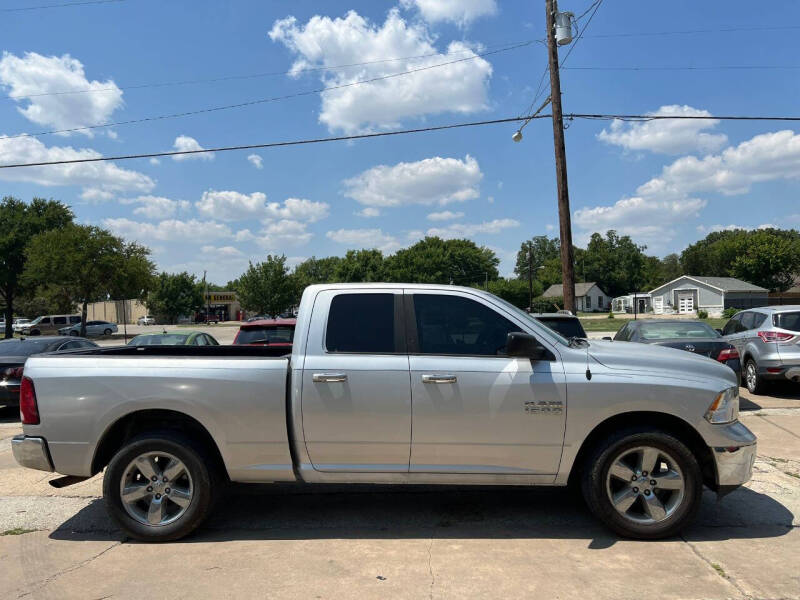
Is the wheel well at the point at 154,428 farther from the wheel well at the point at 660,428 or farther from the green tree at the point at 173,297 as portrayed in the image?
the green tree at the point at 173,297

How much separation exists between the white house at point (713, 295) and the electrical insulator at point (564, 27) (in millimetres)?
54410

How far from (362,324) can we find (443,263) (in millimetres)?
89022

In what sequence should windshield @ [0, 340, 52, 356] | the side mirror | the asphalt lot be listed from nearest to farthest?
the asphalt lot, the side mirror, windshield @ [0, 340, 52, 356]

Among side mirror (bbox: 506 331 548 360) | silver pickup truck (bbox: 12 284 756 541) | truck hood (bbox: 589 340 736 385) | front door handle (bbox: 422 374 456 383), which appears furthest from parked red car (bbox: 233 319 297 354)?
truck hood (bbox: 589 340 736 385)

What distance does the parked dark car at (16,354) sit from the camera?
376 inches

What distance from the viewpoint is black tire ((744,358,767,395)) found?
34.1 feet

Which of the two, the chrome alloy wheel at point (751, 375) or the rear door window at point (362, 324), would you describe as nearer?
the rear door window at point (362, 324)

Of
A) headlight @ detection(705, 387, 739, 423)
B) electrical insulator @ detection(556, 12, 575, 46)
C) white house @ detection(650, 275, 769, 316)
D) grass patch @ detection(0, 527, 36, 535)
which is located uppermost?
electrical insulator @ detection(556, 12, 575, 46)

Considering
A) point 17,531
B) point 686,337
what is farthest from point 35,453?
point 686,337

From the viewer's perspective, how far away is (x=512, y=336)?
4.08 metres

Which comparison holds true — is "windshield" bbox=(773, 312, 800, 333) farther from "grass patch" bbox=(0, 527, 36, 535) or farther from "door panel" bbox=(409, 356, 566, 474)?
"grass patch" bbox=(0, 527, 36, 535)

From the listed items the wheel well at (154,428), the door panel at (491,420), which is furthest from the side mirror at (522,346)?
the wheel well at (154,428)

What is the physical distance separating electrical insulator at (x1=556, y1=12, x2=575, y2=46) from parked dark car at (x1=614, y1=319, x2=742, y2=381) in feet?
A: 24.6

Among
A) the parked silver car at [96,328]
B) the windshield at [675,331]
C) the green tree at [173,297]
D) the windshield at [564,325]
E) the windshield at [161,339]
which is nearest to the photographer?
the windshield at [564,325]
